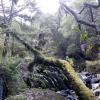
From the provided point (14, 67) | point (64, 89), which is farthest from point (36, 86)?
point (14, 67)

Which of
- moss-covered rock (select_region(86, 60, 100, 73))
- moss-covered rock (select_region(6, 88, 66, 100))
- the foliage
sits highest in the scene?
the foliage

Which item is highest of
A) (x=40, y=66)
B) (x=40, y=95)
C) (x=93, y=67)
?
(x=40, y=66)

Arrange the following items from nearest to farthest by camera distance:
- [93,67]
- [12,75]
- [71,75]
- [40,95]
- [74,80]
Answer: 1. [74,80]
2. [71,75]
3. [12,75]
4. [40,95]
5. [93,67]

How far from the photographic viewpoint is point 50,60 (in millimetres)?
8320

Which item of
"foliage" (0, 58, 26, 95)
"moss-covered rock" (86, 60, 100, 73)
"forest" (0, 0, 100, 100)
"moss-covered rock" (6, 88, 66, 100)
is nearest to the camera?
"forest" (0, 0, 100, 100)

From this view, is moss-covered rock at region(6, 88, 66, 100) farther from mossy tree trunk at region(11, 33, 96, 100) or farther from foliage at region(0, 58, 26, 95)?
mossy tree trunk at region(11, 33, 96, 100)

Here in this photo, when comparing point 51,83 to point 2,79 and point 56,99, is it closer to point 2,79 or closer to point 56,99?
point 56,99

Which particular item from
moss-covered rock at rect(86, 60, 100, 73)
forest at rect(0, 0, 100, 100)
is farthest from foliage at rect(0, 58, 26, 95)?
moss-covered rock at rect(86, 60, 100, 73)

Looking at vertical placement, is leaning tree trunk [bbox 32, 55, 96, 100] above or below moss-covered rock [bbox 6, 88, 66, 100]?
above

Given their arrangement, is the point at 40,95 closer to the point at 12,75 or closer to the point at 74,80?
the point at 12,75

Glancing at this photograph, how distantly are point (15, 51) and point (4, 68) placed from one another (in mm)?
10100

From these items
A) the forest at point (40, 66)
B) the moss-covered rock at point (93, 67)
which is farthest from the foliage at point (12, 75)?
the moss-covered rock at point (93, 67)

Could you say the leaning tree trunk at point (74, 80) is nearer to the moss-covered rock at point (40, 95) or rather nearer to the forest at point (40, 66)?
the forest at point (40, 66)

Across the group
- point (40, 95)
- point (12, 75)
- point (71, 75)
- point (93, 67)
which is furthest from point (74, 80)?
point (93, 67)
